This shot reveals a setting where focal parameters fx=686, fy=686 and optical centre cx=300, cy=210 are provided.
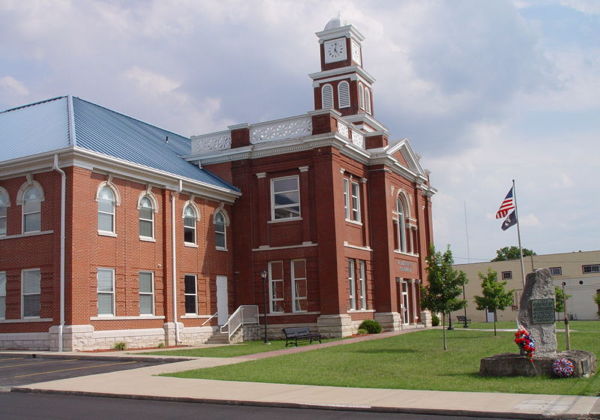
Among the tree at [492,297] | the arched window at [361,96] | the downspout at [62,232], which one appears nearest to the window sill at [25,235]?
the downspout at [62,232]

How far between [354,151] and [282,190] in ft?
14.7

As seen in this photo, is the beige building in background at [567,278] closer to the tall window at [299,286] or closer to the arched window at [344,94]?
the arched window at [344,94]

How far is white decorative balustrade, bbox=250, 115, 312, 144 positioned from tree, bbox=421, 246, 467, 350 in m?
11.3

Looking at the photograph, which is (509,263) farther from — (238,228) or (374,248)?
(238,228)

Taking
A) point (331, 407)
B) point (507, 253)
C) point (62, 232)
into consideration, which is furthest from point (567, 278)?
point (331, 407)

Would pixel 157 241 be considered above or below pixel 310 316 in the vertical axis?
above

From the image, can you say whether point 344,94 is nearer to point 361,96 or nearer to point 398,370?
point 361,96

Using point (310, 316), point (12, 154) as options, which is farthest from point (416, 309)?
point (12, 154)

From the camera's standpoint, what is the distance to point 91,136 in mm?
30188

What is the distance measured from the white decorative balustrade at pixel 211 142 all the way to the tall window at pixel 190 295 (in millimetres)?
8050

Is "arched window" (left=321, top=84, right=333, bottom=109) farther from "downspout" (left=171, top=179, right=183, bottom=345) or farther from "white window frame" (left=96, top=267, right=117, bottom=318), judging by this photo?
"white window frame" (left=96, top=267, right=117, bottom=318)

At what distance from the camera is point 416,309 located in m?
43.5

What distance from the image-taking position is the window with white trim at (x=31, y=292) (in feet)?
92.0

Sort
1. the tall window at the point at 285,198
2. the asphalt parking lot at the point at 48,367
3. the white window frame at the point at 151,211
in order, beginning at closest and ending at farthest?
the asphalt parking lot at the point at 48,367 → the white window frame at the point at 151,211 → the tall window at the point at 285,198
